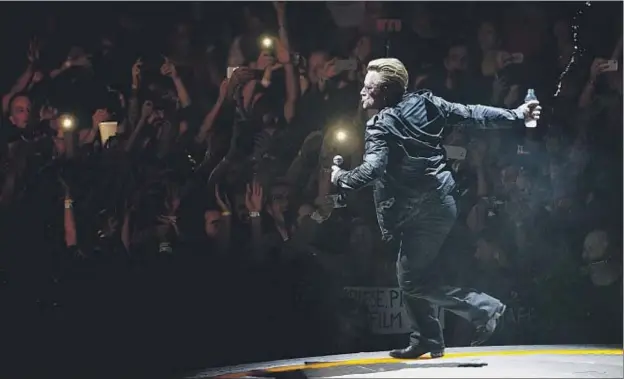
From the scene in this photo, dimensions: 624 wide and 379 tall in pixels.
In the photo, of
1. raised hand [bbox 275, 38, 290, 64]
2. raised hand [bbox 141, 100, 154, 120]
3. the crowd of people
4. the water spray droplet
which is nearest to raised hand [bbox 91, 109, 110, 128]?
the crowd of people

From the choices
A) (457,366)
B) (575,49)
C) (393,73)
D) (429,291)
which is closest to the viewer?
(457,366)

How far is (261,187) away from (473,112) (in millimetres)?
1066

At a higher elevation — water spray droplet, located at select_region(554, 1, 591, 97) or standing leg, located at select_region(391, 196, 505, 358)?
water spray droplet, located at select_region(554, 1, 591, 97)

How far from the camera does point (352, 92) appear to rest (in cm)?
379

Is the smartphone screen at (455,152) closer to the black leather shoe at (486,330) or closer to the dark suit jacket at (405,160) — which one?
the dark suit jacket at (405,160)

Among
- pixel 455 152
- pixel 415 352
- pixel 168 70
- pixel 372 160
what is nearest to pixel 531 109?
pixel 455 152

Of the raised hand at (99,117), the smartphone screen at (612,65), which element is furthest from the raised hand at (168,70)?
the smartphone screen at (612,65)

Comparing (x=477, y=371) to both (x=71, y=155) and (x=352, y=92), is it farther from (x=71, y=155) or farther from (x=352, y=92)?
(x=71, y=155)

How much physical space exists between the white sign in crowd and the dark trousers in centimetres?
9

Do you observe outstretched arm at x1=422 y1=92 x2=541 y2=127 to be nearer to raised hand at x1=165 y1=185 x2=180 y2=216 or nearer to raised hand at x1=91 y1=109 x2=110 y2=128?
raised hand at x1=165 y1=185 x2=180 y2=216

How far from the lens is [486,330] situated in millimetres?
3678

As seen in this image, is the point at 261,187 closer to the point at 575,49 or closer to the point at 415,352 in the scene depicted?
the point at 415,352

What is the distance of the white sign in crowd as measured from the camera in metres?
3.63

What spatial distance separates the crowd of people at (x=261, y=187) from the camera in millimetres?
3590
